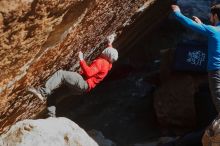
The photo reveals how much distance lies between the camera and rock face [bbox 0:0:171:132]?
4.25 m

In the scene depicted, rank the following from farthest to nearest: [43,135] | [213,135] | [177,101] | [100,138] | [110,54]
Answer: [177,101] → [100,138] → [110,54] → [213,135] → [43,135]

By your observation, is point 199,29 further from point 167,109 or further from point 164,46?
point 164,46

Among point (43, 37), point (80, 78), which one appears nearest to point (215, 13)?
point (80, 78)

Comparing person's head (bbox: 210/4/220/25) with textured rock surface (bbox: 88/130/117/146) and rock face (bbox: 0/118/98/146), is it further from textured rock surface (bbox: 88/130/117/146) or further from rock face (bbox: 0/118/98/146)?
textured rock surface (bbox: 88/130/117/146)

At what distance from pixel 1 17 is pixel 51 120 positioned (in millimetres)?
2263

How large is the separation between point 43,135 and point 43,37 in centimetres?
130

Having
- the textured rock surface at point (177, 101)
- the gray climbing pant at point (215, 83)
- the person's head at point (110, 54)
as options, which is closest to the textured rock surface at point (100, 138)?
the textured rock surface at point (177, 101)

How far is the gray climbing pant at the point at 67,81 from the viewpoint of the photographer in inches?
235

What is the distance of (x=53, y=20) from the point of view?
4.67 meters

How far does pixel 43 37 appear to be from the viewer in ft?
15.8

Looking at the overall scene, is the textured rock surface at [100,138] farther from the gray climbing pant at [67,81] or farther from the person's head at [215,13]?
the person's head at [215,13]

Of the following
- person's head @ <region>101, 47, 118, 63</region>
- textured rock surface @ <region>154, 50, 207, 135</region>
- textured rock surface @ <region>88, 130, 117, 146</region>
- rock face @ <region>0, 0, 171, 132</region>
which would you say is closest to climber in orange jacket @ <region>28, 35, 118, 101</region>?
person's head @ <region>101, 47, 118, 63</region>

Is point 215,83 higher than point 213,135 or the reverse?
higher

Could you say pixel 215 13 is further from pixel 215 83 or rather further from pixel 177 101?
pixel 177 101
